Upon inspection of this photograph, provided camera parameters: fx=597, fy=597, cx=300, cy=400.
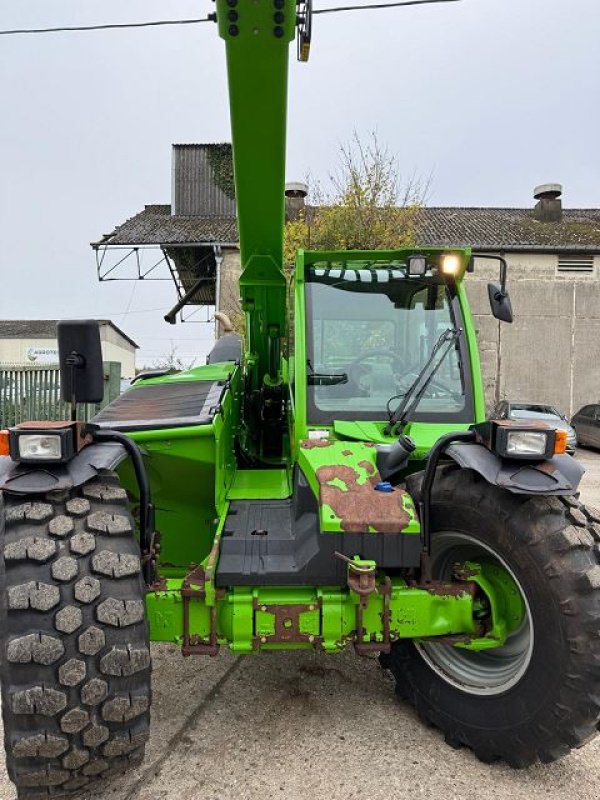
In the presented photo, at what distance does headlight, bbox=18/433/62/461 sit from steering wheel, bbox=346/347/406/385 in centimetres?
174

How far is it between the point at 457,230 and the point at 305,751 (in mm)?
19732

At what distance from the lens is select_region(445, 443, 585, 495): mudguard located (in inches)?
98.9

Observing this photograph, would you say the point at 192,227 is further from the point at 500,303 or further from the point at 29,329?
the point at 29,329

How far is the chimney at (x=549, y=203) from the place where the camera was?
854 inches

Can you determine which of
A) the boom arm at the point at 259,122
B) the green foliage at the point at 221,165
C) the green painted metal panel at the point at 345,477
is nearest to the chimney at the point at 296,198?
the green foliage at the point at 221,165

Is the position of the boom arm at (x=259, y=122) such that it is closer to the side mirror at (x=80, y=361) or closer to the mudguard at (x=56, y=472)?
the side mirror at (x=80, y=361)

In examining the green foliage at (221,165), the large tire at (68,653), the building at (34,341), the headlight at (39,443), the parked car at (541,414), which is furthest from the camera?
the building at (34,341)

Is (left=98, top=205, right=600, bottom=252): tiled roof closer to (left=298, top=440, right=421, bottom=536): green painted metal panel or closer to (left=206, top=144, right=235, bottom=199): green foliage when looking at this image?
(left=206, top=144, right=235, bottom=199): green foliage

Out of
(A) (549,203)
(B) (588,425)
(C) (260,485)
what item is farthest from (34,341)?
(C) (260,485)

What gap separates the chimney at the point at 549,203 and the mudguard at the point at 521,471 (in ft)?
70.8

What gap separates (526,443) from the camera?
2.60 m

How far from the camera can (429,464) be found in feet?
9.04

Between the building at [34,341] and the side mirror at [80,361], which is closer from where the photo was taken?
the side mirror at [80,361]

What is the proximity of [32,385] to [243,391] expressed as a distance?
8.91 metres
